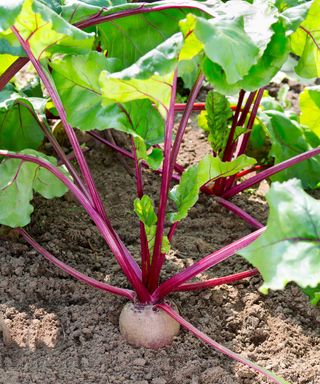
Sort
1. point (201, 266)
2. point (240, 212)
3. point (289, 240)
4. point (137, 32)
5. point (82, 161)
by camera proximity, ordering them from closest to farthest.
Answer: point (289, 240), point (201, 266), point (82, 161), point (137, 32), point (240, 212)

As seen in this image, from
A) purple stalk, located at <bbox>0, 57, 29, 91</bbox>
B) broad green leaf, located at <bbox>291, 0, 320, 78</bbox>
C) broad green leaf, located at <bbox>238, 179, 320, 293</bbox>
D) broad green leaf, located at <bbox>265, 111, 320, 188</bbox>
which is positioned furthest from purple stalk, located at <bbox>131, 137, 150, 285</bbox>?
broad green leaf, located at <bbox>265, 111, 320, 188</bbox>

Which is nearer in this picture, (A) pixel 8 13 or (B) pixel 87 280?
(A) pixel 8 13

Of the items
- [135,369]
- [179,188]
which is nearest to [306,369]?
[135,369]

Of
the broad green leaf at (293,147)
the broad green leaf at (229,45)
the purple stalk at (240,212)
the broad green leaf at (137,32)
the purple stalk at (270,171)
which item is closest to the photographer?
the broad green leaf at (229,45)

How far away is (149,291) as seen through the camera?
2312mm

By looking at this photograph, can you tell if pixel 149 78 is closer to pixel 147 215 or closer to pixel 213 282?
pixel 147 215

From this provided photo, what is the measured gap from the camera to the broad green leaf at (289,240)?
171 centimetres

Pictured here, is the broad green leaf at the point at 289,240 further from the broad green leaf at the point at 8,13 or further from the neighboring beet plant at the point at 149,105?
the broad green leaf at the point at 8,13

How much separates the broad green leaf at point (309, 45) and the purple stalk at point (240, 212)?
1.88 feet

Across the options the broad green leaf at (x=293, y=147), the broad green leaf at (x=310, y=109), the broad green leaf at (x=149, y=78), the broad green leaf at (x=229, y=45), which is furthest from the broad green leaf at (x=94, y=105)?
the broad green leaf at (x=310, y=109)

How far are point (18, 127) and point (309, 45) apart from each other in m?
1.02

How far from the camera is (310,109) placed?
10.1ft

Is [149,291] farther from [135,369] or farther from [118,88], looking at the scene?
[118,88]

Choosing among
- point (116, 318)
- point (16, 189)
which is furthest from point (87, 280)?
point (16, 189)
